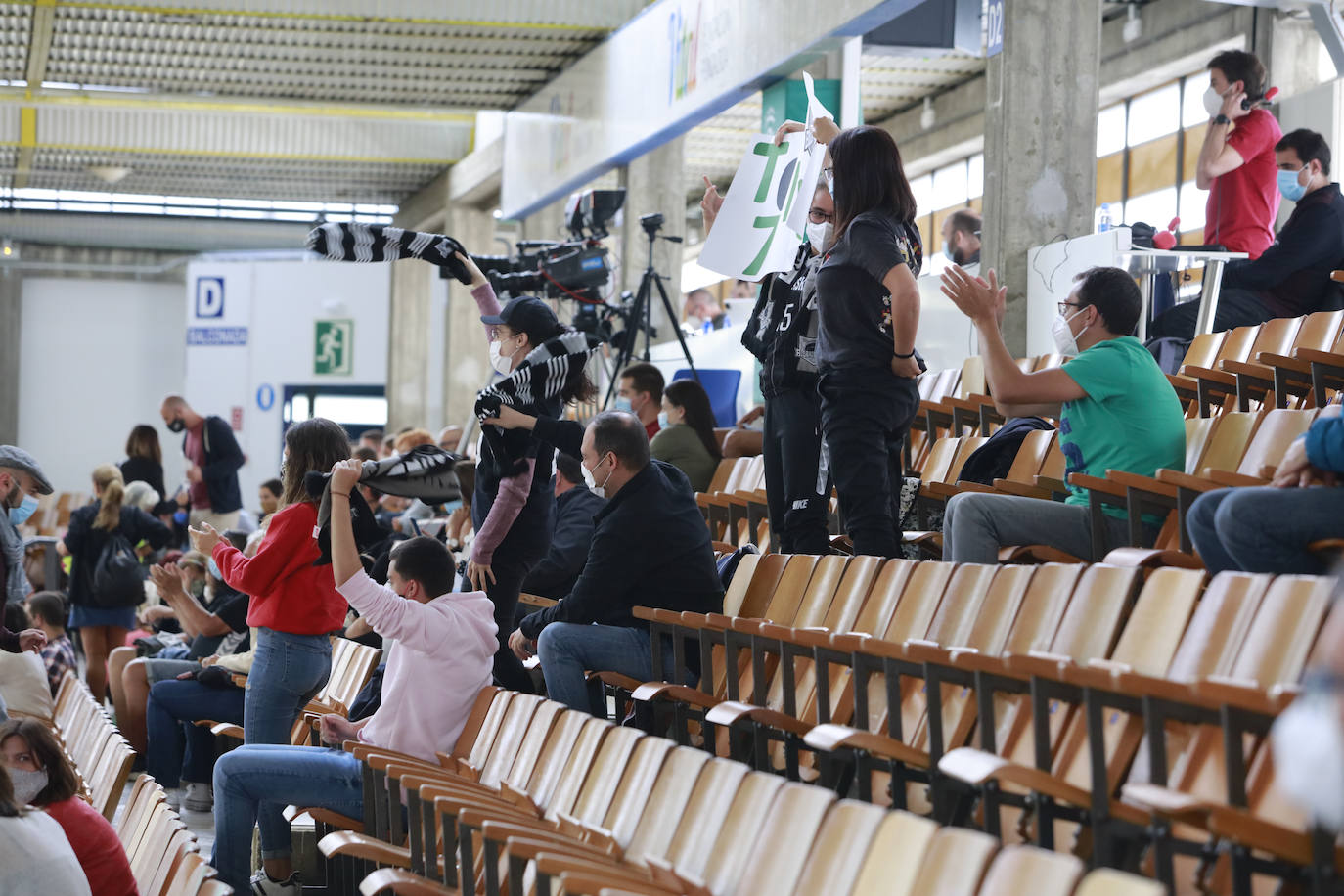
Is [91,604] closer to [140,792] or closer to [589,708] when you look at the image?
[140,792]

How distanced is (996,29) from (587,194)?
2.12 metres

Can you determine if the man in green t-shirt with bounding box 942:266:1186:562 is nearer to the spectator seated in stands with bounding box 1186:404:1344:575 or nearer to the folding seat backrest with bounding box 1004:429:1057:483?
the folding seat backrest with bounding box 1004:429:1057:483

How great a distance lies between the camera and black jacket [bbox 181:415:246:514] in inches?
382

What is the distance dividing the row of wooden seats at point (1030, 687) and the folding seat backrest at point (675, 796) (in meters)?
0.19

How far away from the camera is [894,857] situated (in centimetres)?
206

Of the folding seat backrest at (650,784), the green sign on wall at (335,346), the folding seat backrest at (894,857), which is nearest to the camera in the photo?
the folding seat backrest at (894,857)

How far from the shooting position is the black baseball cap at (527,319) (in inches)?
160

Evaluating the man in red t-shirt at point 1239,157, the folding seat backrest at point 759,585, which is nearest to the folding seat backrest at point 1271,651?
the folding seat backrest at point 759,585

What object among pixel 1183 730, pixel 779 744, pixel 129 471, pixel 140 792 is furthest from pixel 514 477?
pixel 129 471

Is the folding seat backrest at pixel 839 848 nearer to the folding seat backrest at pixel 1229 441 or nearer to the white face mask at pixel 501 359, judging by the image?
the folding seat backrest at pixel 1229 441

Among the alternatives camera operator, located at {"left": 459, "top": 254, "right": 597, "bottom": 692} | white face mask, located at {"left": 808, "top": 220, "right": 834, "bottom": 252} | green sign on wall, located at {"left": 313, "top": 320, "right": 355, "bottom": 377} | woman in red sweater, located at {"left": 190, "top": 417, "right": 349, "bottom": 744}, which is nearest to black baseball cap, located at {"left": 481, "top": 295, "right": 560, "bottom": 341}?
camera operator, located at {"left": 459, "top": 254, "right": 597, "bottom": 692}

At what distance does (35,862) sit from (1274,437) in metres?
2.80

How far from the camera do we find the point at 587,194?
7.42m

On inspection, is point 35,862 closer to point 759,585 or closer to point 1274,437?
point 759,585
